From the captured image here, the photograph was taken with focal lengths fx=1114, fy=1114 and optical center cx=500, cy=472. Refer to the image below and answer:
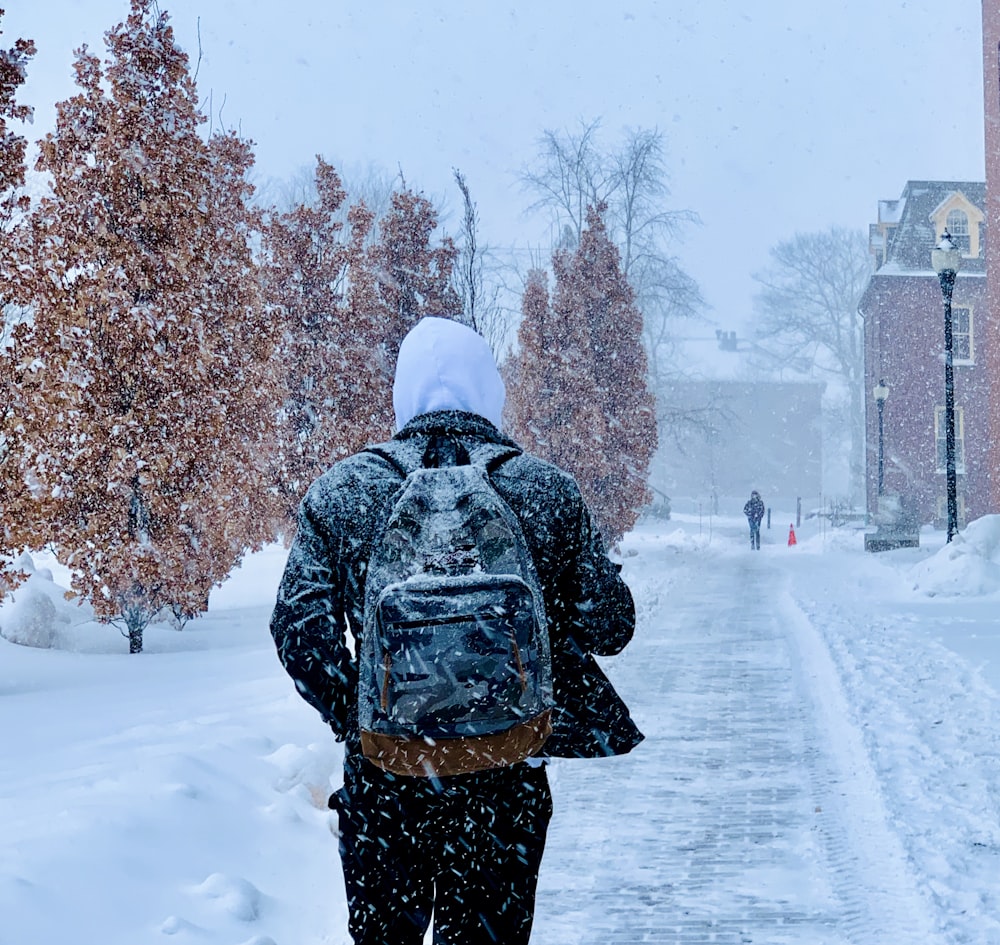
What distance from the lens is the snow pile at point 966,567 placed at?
666 inches

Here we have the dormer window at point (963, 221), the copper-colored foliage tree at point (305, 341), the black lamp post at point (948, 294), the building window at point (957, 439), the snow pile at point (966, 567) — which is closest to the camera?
the copper-colored foliage tree at point (305, 341)

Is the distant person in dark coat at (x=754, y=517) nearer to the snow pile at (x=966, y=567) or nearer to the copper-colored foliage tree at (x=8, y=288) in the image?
the snow pile at (x=966, y=567)

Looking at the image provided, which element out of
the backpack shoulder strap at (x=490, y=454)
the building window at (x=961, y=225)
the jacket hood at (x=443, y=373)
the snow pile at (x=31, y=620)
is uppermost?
the building window at (x=961, y=225)

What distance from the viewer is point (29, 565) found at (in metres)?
14.8

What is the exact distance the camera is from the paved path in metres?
4.50

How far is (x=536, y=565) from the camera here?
2588 millimetres

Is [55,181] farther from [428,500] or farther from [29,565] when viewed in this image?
[428,500]

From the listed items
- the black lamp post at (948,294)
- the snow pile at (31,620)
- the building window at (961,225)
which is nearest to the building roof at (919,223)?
the building window at (961,225)

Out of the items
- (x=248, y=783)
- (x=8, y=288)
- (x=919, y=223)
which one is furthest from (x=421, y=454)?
(x=919, y=223)

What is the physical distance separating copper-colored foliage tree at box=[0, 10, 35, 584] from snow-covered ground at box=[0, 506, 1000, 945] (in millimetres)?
1446

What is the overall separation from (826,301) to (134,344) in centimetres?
6019

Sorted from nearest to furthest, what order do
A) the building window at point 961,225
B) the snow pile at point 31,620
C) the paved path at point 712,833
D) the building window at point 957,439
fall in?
1. the paved path at point 712,833
2. the snow pile at point 31,620
3. the building window at point 957,439
4. the building window at point 961,225

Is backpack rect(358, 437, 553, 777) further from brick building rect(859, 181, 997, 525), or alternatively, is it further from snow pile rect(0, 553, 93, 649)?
brick building rect(859, 181, 997, 525)

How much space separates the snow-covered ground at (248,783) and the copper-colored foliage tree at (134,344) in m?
1.11
